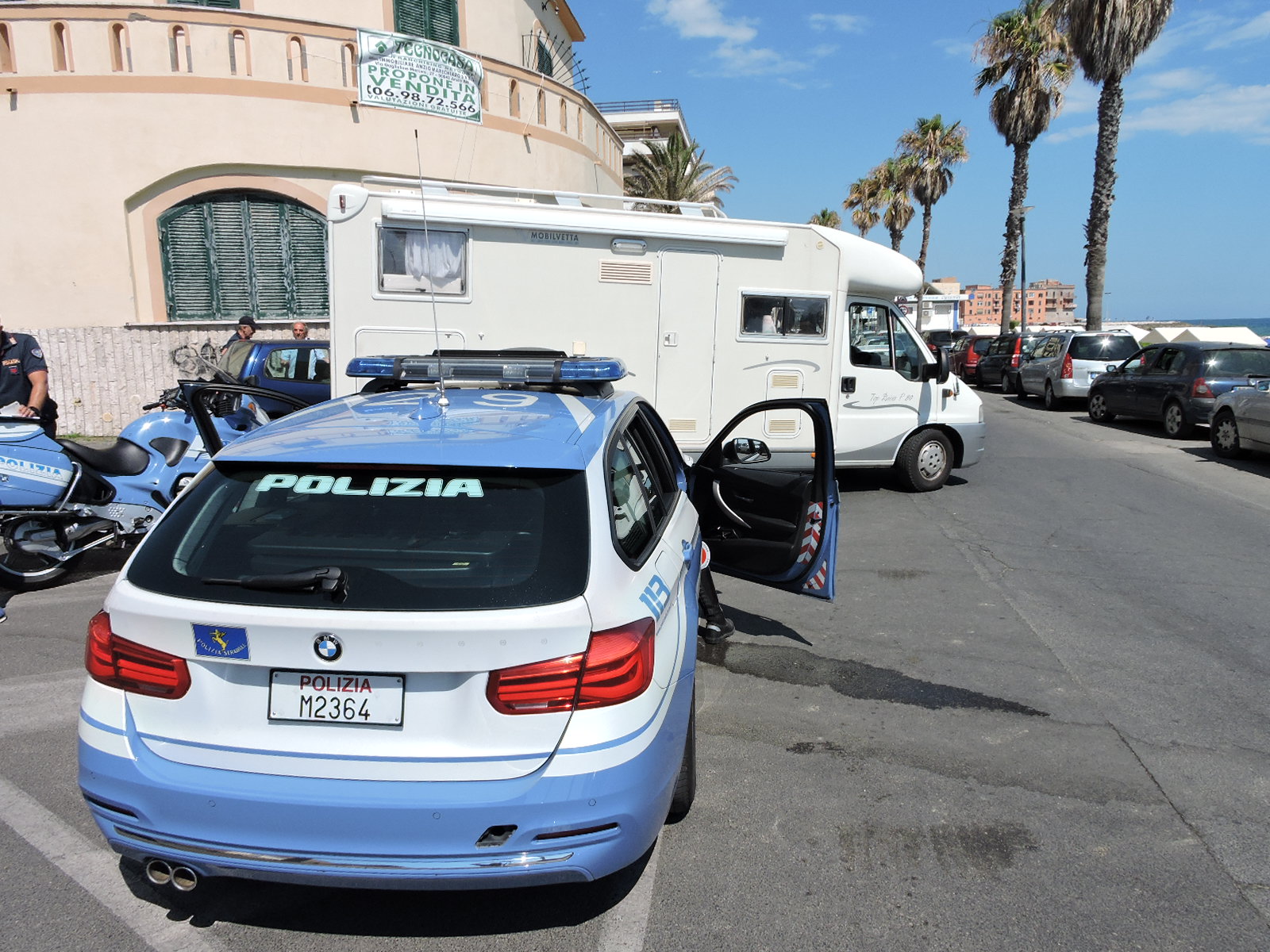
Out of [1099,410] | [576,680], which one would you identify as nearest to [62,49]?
[576,680]

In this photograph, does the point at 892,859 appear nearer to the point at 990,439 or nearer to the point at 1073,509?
the point at 1073,509

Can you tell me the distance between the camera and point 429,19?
16797mm

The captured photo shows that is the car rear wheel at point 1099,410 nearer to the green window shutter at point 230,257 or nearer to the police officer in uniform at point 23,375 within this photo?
the green window shutter at point 230,257

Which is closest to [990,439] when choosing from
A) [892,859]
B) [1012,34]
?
[892,859]

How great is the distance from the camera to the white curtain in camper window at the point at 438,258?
8.00 m

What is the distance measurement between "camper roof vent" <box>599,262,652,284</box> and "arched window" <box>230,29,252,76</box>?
9801 millimetres

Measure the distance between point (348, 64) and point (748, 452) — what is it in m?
13.5

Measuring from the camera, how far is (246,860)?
2.39m

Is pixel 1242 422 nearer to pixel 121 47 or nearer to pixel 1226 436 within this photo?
pixel 1226 436

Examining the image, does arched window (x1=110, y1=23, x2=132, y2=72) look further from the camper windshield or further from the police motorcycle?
the camper windshield

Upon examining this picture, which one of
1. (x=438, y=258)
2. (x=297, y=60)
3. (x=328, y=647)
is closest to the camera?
(x=328, y=647)

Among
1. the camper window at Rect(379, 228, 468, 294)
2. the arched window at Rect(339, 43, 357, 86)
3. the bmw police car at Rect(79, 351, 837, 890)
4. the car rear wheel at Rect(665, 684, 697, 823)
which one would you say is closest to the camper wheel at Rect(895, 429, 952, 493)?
the camper window at Rect(379, 228, 468, 294)

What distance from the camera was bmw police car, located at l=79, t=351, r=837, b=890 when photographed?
2.35 m

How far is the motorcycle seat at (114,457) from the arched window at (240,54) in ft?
33.4
